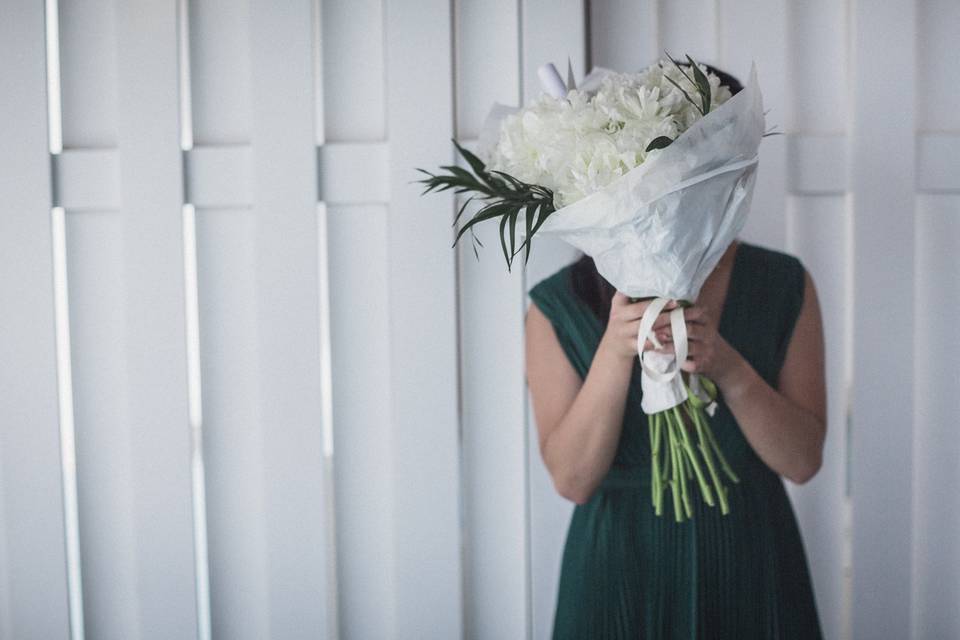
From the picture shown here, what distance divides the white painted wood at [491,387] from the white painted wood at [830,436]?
571mm

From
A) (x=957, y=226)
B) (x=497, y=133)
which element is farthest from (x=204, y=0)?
(x=957, y=226)

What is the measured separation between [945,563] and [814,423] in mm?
601

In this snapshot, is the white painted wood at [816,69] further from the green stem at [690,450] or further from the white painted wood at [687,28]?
the green stem at [690,450]

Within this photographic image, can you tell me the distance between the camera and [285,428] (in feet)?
5.08

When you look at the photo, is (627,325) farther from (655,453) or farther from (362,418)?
(362,418)

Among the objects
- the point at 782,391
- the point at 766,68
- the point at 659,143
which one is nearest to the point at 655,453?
the point at 782,391

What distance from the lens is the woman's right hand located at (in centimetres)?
111

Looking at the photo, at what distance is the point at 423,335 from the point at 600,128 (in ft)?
2.20

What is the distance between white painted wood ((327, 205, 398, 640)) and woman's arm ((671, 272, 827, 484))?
0.67 meters

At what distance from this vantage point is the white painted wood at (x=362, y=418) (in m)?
1.55

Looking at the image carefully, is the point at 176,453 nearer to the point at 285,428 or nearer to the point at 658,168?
the point at 285,428

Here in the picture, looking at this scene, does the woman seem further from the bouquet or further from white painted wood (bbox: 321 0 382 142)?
white painted wood (bbox: 321 0 382 142)

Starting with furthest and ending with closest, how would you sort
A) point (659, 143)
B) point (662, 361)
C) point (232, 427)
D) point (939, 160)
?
point (232, 427) → point (939, 160) → point (662, 361) → point (659, 143)

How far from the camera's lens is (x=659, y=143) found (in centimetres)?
95
